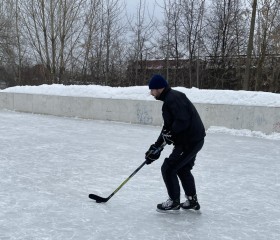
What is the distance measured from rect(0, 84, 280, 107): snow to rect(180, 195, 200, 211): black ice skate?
7.36 metres

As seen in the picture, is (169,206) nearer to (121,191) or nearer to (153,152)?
(153,152)

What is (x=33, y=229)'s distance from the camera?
12.6 feet

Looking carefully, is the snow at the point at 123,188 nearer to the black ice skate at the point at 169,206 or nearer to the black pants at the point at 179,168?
the black ice skate at the point at 169,206

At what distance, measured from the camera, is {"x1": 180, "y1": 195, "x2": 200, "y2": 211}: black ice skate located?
4469mm

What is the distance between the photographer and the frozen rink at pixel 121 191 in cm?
394

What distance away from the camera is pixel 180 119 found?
3982 millimetres

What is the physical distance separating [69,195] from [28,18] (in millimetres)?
22228

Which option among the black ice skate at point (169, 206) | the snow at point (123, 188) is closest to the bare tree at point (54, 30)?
the snow at point (123, 188)

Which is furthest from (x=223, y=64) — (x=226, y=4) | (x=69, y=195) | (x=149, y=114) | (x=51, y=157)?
(x=69, y=195)

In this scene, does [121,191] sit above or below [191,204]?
below

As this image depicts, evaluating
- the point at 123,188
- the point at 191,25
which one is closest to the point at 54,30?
the point at 191,25

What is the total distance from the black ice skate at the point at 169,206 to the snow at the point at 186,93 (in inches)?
296

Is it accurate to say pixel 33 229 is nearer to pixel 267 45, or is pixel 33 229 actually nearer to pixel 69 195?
pixel 69 195

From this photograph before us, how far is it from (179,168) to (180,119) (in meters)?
0.59
